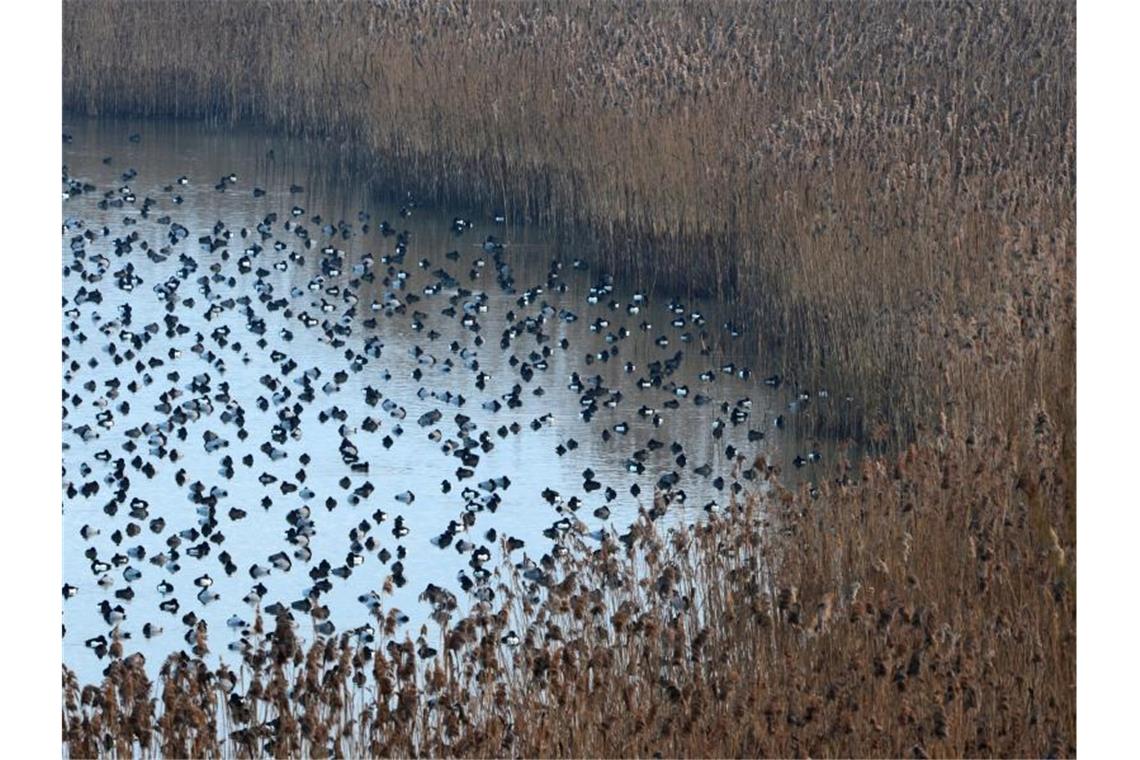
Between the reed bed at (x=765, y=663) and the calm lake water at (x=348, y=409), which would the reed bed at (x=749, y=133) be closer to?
the calm lake water at (x=348, y=409)

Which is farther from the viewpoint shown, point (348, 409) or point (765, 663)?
point (348, 409)

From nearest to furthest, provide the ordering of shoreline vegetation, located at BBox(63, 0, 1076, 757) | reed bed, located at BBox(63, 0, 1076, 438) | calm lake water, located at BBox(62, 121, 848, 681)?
shoreline vegetation, located at BBox(63, 0, 1076, 757) < calm lake water, located at BBox(62, 121, 848, 681) < reed bed, located at BBox(63, 0, 1076, 438)

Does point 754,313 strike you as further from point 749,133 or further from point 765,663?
point 765,663

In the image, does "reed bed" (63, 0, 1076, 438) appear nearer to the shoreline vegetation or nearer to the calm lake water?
the shoreline vegetation

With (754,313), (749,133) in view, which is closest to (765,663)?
(754,313)

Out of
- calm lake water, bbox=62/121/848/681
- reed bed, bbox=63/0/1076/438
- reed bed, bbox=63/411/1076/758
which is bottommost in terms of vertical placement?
reed bed, bbox=63/411/1076/758

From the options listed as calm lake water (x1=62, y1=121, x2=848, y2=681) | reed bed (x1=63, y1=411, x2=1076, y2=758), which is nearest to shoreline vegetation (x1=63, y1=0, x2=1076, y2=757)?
reed bed (x1=63, y1=411, x2=1076, y2=758)

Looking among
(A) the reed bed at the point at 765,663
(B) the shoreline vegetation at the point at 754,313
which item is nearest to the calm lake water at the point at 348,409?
(B) the shoreline vegetation at the point at 754,313
